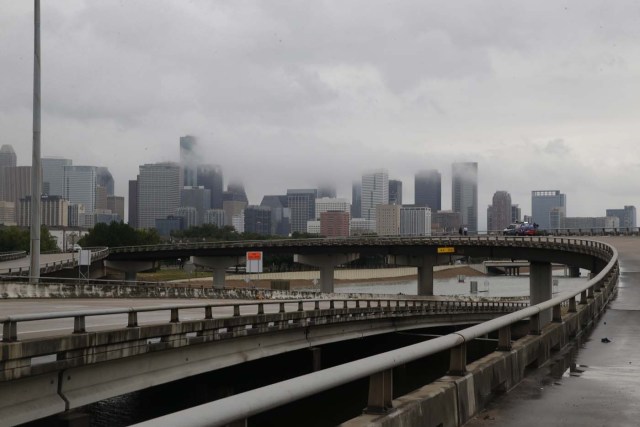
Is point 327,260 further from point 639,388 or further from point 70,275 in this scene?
point 639,388

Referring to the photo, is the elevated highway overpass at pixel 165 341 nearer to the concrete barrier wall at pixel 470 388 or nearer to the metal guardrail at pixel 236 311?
the metal guardrail at pixel 236 311

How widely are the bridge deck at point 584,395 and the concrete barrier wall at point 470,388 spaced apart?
0.60 ft

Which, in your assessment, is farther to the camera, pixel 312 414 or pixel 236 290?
pixel 236 290

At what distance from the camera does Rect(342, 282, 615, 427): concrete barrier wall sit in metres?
6.95

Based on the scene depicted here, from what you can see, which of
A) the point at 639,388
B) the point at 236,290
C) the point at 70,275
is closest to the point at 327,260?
the point at 70,275

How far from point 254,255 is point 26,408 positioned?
3797 inches

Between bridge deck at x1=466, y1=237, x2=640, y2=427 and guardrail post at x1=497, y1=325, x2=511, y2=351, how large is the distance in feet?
1.81

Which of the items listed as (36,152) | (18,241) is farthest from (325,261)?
(18,241)

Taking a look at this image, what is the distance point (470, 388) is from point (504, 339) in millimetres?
2585

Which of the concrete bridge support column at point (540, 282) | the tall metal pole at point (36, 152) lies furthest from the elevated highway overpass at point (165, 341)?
the concrete bridge support column at point (540, 282)

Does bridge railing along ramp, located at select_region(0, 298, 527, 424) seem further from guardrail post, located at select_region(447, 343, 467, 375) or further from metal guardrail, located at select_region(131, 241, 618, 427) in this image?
metal guardrail, located at select_region(131, 241, 618, 427)

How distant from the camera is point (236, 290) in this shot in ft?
215

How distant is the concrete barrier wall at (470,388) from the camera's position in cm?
695

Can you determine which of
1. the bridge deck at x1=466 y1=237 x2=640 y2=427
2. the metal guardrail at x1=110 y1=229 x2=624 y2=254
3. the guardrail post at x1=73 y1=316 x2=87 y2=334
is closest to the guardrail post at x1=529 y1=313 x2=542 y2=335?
the bridge deck at x1=466 y1=237 x2=640 y2=427
